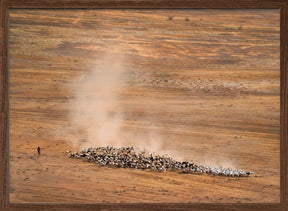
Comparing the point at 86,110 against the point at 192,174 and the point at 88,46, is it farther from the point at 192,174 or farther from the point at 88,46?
the point at 192,174

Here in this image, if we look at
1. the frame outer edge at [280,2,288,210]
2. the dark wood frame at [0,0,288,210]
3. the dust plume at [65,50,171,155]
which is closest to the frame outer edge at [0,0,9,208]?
the dark wood frame at [0,0,288,210]

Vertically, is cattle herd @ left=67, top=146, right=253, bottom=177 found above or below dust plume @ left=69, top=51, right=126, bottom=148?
below

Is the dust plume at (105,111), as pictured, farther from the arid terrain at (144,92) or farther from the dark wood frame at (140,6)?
the dark wood frame at (140,6)

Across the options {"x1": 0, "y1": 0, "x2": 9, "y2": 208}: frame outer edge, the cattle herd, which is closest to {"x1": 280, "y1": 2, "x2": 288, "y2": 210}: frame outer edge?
the cattle herd

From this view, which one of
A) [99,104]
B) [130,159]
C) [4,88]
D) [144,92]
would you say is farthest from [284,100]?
[4,88]

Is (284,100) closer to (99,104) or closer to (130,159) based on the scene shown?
(130,159)

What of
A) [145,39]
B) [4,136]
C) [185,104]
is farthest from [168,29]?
[4,136]

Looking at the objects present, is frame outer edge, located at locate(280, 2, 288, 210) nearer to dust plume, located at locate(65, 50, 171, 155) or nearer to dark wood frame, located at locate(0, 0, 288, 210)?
dark wood frame, located at locate(0, 0, 288, 210)

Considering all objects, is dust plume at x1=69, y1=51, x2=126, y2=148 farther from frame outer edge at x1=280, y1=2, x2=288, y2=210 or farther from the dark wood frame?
frame outer edge at x1=280, y1=2, x2=288, y2=210
